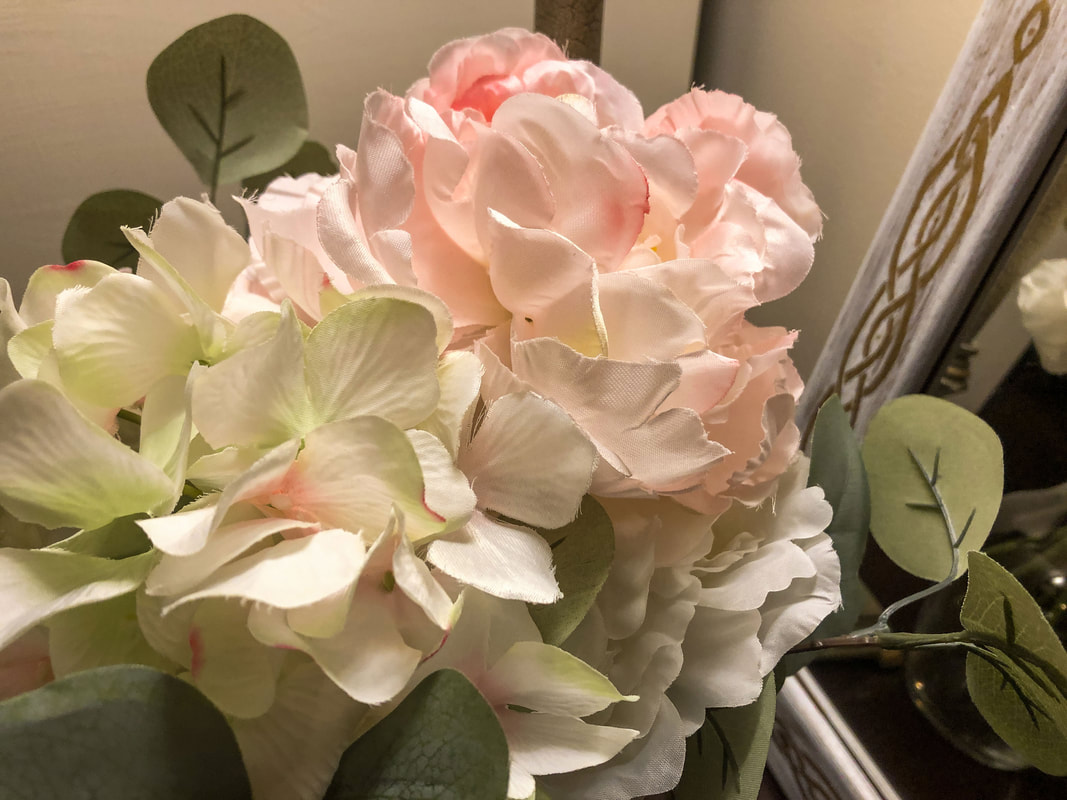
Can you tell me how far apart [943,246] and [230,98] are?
38cm

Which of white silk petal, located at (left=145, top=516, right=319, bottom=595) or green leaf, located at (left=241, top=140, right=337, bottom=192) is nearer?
white silk petal, located at (left=145, top=516, right=319, bottom=595)

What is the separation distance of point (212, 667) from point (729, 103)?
0.24m

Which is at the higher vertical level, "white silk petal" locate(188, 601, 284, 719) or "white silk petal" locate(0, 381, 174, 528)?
"white silk petal" locate(0, 381, 174, 528)

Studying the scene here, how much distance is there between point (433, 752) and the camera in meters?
0.17

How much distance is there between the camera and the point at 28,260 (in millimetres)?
403

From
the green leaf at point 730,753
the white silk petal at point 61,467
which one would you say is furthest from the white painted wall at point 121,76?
the green leaf at point 730,753

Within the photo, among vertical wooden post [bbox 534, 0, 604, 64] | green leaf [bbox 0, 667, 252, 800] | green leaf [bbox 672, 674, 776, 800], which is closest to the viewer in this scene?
green leaf [bbox 0, 667, 252, 800]

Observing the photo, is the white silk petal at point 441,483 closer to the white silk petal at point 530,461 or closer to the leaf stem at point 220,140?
the white silk petal at point 530,461

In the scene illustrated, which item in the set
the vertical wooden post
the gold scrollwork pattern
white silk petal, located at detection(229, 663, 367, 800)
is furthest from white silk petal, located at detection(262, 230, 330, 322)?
the gold scrollwork pattern

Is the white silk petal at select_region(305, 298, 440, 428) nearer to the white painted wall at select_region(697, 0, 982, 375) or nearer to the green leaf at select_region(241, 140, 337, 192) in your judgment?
the green leaf at select_region(241, 140, 337, 192)

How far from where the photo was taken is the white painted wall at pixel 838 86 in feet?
1.41

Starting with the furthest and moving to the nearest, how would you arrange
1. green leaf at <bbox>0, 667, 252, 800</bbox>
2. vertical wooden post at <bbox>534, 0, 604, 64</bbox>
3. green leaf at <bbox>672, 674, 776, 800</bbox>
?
vertical wooden post at <bbox>534, 0, 604, 64</bbox> → green leaf at <bbox>672, 674, 776, 800</bbox> → green leaf at <bbox>0, 667, 252, 800</bbox>

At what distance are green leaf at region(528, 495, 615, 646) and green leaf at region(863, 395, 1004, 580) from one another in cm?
20

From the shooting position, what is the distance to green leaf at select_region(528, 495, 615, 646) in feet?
0.68
